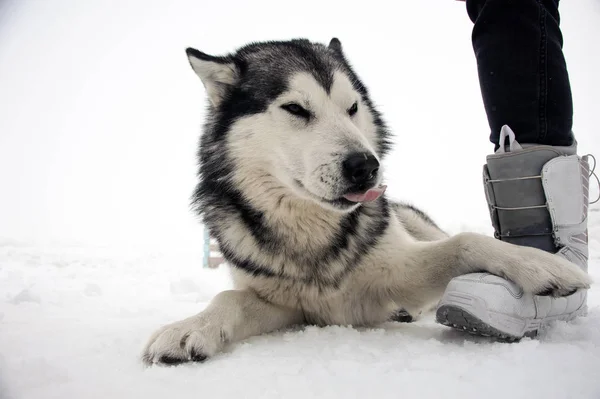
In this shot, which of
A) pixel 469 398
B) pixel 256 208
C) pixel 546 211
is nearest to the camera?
pixel 469 398

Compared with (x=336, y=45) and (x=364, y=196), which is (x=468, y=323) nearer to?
(x=364, y=196)

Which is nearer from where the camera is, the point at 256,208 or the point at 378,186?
the point at 378,186

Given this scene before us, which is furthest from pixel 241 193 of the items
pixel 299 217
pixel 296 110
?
pixel 296 110

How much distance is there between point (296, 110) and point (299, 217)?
1.30ft

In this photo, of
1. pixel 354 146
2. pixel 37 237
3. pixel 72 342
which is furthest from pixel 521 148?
pixel 37 237

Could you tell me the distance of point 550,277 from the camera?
1157 mm

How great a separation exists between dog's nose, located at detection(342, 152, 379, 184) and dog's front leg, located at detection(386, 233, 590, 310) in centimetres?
39

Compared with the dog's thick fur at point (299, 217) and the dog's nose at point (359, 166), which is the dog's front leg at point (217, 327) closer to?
the dog's thick fur at point (299, 217)

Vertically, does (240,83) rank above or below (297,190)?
above

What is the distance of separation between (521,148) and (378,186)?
1.69 feet

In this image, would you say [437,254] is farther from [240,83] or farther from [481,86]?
[240,83]

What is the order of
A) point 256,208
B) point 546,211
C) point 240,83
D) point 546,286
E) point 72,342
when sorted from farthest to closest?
point 240,83
point 256,208
point 546,211
point 72,342
point 546,286

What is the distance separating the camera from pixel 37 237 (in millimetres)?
6094

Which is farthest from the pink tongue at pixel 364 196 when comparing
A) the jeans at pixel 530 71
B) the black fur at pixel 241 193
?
→ the jeans at pixel 530 71
